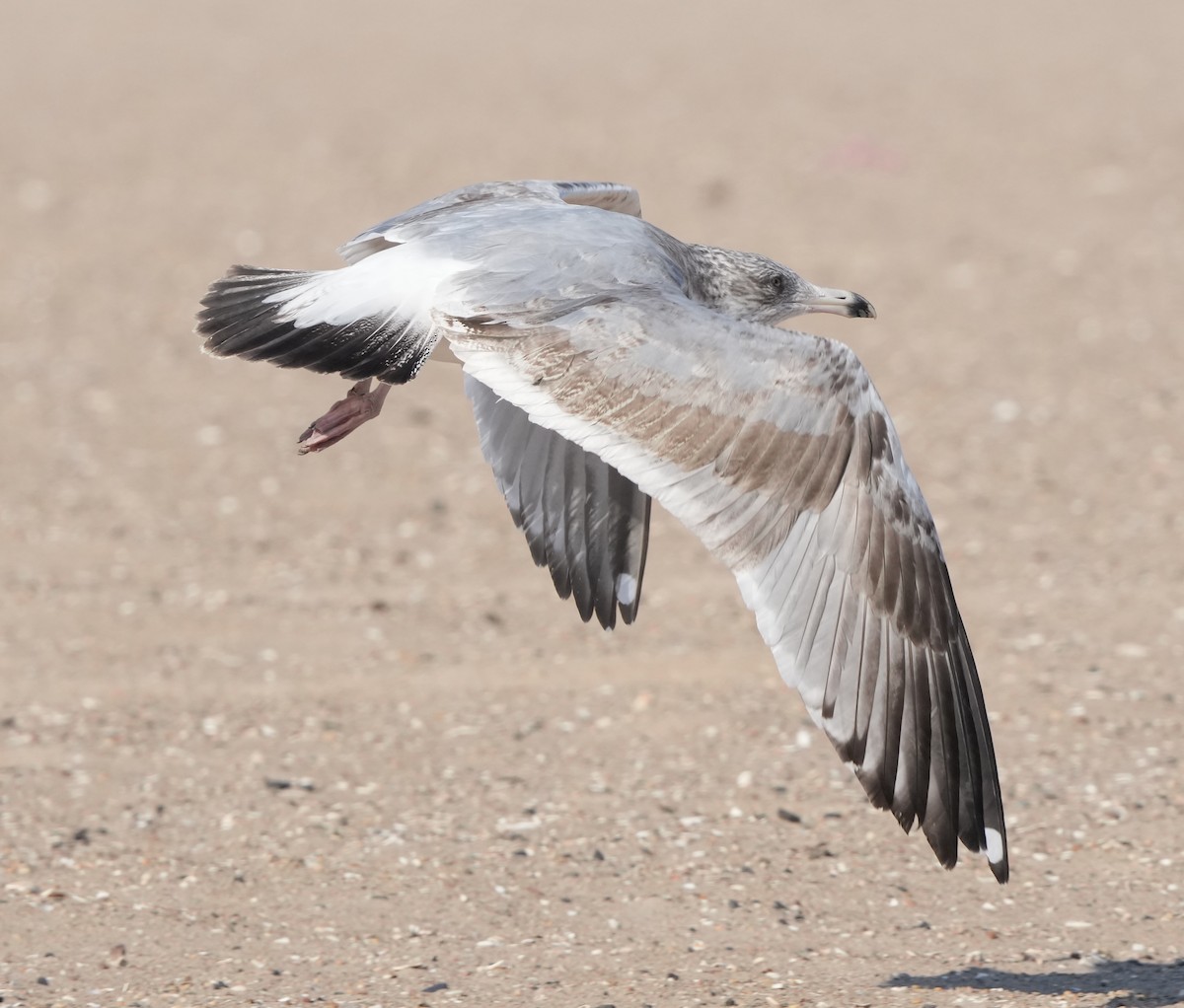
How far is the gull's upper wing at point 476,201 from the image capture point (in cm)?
508

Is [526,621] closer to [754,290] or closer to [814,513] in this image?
[754,290]

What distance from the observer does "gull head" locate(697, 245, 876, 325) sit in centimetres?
542

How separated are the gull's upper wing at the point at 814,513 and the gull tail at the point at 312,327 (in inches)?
10.8

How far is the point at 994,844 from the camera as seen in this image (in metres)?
4.16

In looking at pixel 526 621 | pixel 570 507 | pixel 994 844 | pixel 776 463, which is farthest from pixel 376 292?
pixel 526 621

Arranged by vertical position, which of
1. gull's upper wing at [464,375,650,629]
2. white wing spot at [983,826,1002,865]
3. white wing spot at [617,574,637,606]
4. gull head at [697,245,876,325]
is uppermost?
gull head at [697,245,876,325]

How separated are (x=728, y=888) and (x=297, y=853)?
3.79 feet

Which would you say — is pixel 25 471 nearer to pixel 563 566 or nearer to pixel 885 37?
pixel 563 566

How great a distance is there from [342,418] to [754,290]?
1.23 metres

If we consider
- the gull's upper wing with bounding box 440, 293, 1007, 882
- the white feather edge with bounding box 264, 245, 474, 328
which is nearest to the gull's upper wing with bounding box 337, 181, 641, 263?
the white feather edge with bounding box 264, 245, 474, 328

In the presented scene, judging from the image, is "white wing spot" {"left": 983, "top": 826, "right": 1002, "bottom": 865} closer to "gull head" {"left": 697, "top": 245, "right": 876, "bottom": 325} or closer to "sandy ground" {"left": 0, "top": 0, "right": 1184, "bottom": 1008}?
"sandy ground" {"left": 0, "top": 0, "right": 1184, "bottom": 1008}

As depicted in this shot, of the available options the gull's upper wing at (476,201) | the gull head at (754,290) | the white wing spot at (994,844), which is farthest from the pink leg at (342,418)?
the white wing spot at (994,844)

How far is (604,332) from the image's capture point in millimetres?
4324

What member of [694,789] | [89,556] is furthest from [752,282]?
[89,556]
